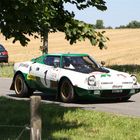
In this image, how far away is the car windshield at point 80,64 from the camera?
1532 centimetres

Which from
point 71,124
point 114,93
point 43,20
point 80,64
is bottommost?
point 71,124

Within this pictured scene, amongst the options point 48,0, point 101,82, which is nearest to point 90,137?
point 48,0

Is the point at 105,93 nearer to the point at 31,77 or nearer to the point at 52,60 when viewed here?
the point at 52,60

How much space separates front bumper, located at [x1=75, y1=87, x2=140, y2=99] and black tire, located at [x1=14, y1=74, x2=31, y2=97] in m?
2.54

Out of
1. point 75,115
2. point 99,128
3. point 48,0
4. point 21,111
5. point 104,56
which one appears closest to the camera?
point 48,0

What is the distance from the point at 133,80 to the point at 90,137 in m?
6.54

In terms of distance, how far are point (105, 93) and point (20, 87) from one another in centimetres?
322

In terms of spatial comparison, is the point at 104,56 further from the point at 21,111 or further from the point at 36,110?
the point at 36,110

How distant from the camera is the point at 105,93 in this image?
14812mm

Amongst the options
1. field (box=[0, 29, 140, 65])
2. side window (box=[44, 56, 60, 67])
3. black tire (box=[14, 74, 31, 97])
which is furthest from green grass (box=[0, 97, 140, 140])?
A: field (box=[0, 29, 140, 65])

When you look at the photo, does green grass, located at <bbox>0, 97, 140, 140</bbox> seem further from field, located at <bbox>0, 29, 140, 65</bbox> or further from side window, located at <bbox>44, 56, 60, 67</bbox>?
field, located at <bbox>0, 29, 140, 65</bbox>

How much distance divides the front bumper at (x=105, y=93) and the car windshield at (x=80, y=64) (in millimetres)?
701

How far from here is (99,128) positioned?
9.76 m

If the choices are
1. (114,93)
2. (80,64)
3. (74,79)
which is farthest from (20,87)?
(114,93)
